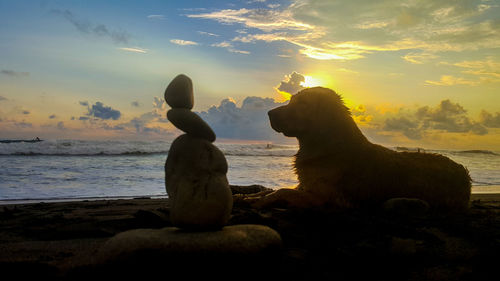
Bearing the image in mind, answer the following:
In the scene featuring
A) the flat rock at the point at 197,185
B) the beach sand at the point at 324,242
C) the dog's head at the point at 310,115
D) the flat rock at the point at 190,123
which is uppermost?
the dog's head at the point at 310,115

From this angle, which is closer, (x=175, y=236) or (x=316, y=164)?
(x=175, y=236)

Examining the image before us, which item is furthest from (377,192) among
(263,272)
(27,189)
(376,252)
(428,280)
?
(27,189)

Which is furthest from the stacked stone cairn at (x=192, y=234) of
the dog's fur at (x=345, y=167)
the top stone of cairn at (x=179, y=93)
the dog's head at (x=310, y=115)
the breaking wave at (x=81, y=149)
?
the breaking wave at (x=81, y=149)

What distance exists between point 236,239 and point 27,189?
8660 millimetres

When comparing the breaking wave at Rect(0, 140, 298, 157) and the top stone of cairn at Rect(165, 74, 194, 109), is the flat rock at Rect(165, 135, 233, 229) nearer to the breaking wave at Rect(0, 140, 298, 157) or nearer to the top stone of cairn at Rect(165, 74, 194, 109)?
the top stone of cairn at Rect(165, 74, 194, 109)

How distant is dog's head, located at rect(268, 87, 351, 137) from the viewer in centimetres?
626

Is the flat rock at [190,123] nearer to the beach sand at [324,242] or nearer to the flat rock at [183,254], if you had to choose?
the flat rock at [183,254]

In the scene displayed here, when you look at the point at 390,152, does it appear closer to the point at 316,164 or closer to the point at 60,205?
the point at 316,164

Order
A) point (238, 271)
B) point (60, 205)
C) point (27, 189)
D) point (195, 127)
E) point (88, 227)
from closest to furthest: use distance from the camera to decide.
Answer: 1. point (238, 271)
2. point (195, 127)
3. point (88, 227)
4. point (60, 205)
5. point (27, 189)

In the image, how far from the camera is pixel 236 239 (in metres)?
3.11

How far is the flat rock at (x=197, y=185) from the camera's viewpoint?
3324mm

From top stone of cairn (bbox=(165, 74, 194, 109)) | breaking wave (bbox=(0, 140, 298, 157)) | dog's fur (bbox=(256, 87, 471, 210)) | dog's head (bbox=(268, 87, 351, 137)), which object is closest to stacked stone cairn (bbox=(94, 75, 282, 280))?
top stone of cairn (bbox=(165, 74, 194, 109))

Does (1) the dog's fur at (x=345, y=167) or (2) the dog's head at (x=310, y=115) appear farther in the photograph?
(2) the dog's head at (x=310, y=115)

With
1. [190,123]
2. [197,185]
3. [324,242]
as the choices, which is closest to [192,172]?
[197,185]
